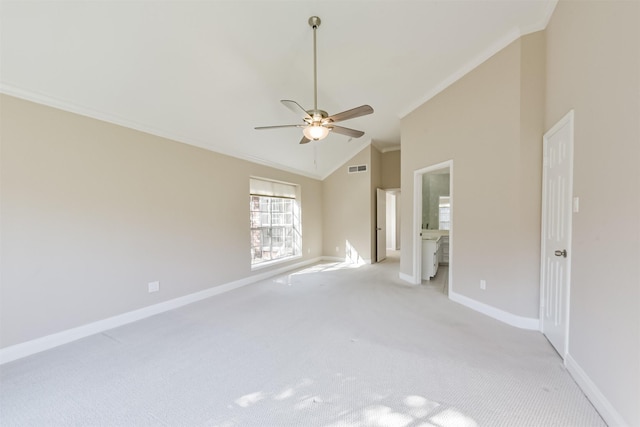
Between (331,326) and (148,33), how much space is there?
341cm

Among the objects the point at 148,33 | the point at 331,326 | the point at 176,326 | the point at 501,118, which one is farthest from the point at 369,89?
the point at 176,326

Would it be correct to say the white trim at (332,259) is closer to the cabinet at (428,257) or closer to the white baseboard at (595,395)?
the cabinet at (428,257)

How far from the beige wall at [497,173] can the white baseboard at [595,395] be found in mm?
936

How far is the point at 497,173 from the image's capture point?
3193mm

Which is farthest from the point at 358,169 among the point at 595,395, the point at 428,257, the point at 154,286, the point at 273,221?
the point at 595,395

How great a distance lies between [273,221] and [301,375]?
407 cm

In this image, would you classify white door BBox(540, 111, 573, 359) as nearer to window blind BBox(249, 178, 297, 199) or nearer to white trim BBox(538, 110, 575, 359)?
white trim BBox(538, 110, 575, 359)

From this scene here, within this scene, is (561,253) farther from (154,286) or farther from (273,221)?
(273,221)

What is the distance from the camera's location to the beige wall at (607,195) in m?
1.47

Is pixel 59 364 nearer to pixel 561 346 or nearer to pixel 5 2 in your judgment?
pixel 5 2

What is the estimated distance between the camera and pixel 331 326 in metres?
3.03

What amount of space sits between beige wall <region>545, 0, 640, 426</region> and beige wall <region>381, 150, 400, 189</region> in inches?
200

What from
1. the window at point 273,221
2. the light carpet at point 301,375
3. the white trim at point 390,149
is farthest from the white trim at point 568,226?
the white trim at point 390,149

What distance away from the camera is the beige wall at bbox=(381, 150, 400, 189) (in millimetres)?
7402
